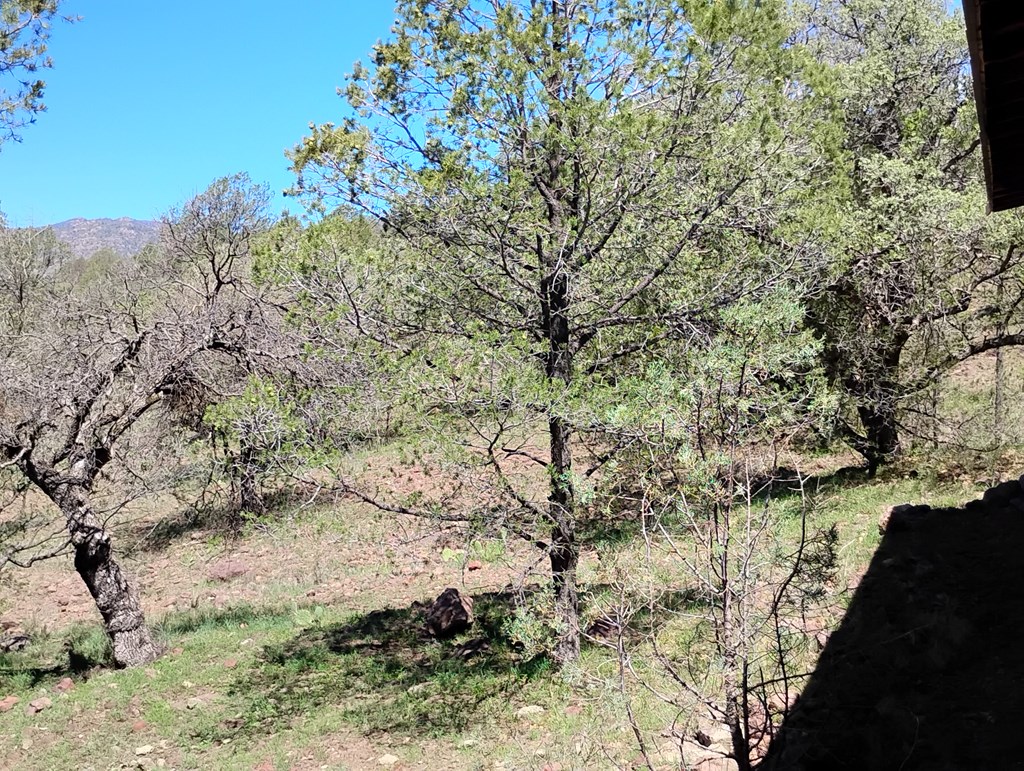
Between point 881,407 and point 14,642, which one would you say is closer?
point 14,642

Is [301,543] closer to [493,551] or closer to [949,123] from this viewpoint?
[493,551]

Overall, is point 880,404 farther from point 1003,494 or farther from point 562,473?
point 562,473

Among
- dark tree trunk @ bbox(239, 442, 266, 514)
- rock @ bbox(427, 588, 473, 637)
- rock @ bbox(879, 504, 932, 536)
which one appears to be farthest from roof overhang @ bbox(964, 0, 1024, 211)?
rock @ bbox(427, 588, 473, 637)

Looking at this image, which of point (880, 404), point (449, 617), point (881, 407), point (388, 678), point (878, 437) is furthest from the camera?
point (878, 437)

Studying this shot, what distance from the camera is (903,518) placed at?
8523 mm

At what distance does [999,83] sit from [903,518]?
6423 millimetres

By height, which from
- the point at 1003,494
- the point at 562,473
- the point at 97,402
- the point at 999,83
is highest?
the point at 999,83

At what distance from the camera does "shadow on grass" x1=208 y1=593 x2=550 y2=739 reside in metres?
7.11

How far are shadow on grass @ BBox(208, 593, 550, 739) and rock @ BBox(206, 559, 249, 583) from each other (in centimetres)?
507

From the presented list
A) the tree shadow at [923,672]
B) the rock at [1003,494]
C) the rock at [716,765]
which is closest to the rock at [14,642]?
the rock at [716,765]

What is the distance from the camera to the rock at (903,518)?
27.6ft

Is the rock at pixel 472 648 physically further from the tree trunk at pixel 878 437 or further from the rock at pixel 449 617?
the tree trunk at pixel 878 437

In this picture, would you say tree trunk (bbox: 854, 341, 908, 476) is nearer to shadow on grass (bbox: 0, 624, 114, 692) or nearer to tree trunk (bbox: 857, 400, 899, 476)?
tree trunk (bbox: 857, 400, 899, 476)

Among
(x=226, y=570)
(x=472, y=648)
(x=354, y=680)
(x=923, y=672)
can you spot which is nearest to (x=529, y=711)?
(x=472, y=648)
